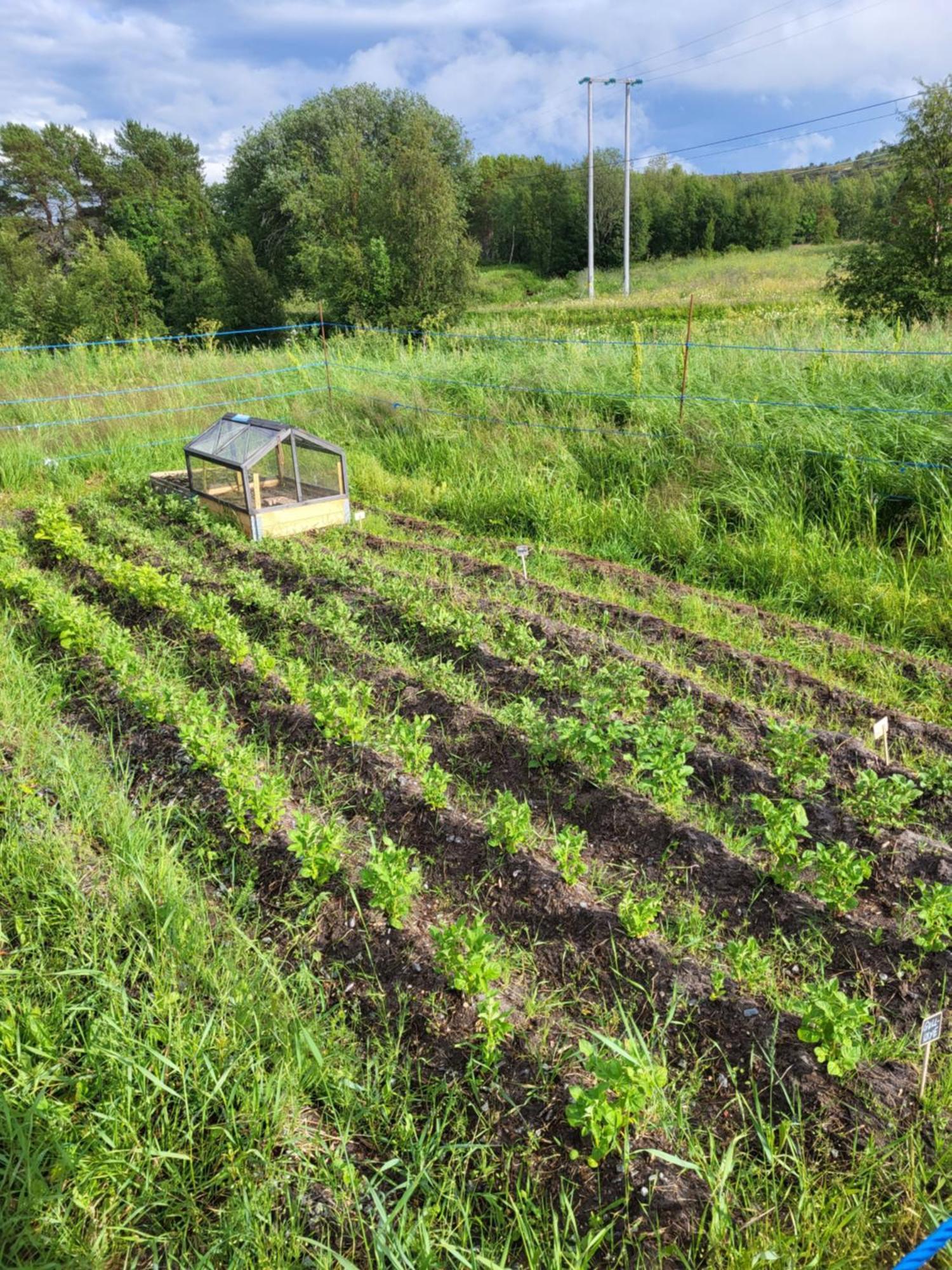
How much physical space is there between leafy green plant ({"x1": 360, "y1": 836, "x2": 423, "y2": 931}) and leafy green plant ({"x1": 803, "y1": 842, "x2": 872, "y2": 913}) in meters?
1.39

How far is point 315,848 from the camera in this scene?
280cm

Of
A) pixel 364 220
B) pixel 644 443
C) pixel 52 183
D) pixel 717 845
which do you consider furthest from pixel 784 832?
pixel 52 183

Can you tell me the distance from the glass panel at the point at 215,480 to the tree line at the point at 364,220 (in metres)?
7.60

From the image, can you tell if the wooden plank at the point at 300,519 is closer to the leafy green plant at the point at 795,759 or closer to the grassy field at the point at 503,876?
the grassy field at the point at 503,876

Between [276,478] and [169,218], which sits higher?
[169,218]

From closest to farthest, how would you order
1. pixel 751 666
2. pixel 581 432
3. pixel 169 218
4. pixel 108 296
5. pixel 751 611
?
pixel 751 666 < pixel 751 611 < pixel 581 432 < pixel 108 296 < pixel 169 218

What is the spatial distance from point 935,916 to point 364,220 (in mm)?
25586

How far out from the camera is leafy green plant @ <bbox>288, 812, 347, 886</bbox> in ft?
9.13

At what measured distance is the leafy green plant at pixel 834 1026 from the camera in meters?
2.09

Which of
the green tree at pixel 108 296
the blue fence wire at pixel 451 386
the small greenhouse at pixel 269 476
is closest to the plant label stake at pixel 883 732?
the blue fence wire at pixel 451 386

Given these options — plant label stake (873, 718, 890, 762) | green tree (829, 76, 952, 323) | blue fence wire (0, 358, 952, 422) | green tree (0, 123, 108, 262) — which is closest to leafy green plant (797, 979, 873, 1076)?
plant label stake (873, 718, 890, 762)

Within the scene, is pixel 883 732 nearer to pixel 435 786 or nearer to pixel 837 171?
pixel 435 786

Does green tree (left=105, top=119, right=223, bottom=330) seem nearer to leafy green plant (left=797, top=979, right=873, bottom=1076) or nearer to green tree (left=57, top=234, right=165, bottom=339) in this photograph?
green tree (left=57, top=234, right=165, bottom=339)

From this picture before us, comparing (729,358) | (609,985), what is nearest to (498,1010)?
(609,985)
